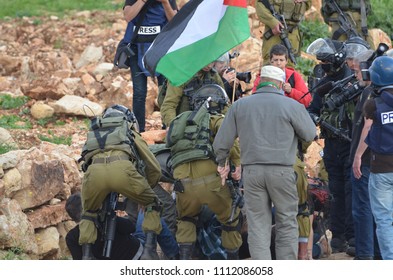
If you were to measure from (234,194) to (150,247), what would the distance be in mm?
975

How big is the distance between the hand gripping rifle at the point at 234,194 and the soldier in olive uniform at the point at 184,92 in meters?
1.24

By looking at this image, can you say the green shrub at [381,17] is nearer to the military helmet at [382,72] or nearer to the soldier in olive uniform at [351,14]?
the soldier in olive uniform at [351,14]

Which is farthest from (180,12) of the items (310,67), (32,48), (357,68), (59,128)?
(32,48)

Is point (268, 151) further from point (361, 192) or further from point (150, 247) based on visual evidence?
point (150, 247)

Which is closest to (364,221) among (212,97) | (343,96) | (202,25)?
(343,96)

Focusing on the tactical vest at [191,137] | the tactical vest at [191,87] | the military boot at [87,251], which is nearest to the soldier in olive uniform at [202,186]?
the tactical vest at [191,137]

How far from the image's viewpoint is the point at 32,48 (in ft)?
62.2

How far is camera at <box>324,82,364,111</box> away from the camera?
10.9 metres

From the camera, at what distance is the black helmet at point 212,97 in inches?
419

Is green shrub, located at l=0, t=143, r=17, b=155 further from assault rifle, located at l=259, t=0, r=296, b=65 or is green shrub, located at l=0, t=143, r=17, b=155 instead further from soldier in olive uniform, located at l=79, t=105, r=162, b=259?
assault rifle, located at l=259, t=0, r=296, b=65

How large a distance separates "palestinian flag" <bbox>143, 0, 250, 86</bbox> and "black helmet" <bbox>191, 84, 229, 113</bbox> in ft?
0.92

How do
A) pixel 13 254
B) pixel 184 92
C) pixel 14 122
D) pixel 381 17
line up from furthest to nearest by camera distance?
pixel 381 17 → pixel 14 122 → pixel 184 92 → pixel 13 254

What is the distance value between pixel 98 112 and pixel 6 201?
11.9ft

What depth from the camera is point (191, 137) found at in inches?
409
